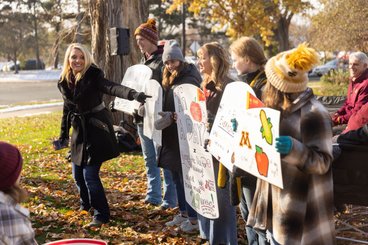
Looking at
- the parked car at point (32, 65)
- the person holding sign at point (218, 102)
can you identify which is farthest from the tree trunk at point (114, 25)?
the parked car at point (32, 65)

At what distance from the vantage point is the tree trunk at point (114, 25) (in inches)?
380

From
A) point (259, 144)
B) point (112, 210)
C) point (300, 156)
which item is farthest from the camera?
point (112, 210)

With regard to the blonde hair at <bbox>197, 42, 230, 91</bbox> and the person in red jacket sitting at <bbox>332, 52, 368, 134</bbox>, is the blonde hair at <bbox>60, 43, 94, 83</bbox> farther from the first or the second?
the person in red jacket sitting at <bbox>332, 52, 368, 134</bbox>

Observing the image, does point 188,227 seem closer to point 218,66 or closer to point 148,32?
point 218,66

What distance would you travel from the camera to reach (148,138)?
5.67 meters

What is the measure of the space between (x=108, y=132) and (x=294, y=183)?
259cm

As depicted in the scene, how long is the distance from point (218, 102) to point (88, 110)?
64.1 inches

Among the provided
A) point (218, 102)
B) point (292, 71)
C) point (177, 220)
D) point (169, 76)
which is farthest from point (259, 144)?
point (177, 220)

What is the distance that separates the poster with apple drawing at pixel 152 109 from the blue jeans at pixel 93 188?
2.04 feet

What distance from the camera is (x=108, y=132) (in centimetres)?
504

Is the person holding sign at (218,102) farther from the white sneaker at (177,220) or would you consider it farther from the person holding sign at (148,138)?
the person holding sign at (148,138)

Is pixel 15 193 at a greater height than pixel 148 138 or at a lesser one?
greater

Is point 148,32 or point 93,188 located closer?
point 93,188

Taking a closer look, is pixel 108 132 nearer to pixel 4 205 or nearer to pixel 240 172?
pixel 240 172
